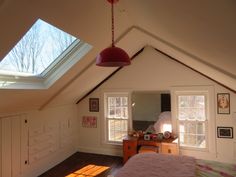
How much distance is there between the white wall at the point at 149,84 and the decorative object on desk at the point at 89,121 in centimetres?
8

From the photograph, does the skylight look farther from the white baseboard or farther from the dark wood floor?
the white baseboard

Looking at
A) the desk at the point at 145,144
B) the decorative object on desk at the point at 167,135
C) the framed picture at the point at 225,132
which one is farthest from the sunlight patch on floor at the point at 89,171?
the framed picture at the point at 225,132

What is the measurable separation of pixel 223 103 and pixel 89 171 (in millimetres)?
3067

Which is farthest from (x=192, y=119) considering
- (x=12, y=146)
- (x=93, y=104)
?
(x=12, y=146)

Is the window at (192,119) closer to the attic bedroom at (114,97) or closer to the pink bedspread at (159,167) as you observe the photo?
the attic bedroom at (114,97)

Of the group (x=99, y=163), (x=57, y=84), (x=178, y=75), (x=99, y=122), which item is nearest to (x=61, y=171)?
(x=99, y=163)

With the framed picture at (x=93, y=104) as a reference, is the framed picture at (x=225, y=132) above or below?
below

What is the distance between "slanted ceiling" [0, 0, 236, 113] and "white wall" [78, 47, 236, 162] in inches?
19.6

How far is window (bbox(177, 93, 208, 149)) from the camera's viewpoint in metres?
4.46

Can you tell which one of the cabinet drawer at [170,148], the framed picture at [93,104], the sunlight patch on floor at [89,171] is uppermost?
the framed picture at [93,104]

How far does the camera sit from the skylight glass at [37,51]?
268 cm

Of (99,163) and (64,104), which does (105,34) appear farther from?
(99,163)

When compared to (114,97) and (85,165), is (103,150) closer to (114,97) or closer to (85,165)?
(85,165)

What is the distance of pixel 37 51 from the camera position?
304 centimetres
